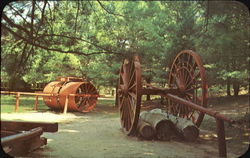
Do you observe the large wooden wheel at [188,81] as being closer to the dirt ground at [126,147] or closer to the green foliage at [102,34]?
the green foliage at [102,34]

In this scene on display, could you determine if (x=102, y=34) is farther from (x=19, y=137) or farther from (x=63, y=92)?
(x=63, y=92)

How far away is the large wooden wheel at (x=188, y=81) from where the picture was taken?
541cm

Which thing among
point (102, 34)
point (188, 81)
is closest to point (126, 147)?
point (102, 34)

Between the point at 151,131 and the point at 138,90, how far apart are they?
1.13 meters

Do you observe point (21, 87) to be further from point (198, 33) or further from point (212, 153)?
point (198, 33)

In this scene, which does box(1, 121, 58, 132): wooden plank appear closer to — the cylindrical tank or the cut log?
the cut log

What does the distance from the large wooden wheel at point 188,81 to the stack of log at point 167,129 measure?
12.1 inches

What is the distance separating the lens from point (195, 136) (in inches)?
206

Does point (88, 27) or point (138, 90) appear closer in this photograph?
point (88, 27)

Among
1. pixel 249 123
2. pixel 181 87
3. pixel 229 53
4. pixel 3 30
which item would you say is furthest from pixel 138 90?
pixel 249 123

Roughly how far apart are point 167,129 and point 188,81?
1.44m

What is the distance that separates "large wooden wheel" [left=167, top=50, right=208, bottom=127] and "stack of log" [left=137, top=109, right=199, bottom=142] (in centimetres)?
31

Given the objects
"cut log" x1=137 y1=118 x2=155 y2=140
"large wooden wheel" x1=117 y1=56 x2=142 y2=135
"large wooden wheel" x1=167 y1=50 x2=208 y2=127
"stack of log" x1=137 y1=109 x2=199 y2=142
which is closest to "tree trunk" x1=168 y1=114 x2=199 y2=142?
"stack of log" x1=137 y1=109 x2=199 y2=142

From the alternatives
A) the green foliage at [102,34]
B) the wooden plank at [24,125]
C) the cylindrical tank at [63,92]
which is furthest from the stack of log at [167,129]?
the cylindrical tank at [63,92]
